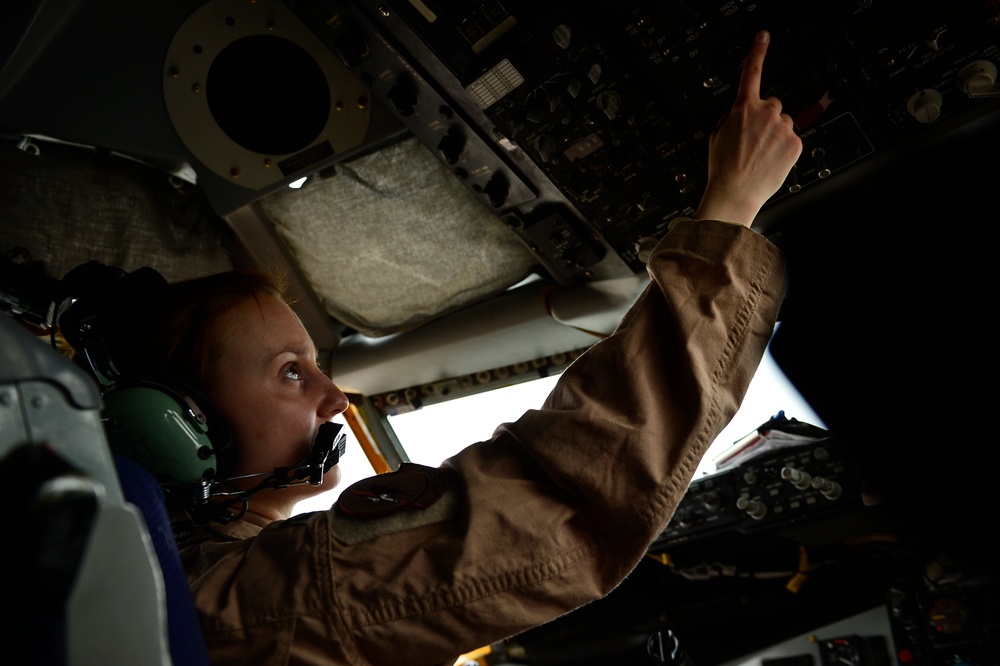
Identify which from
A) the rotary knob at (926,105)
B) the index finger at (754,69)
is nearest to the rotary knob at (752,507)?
the rotary knob at (926,105)

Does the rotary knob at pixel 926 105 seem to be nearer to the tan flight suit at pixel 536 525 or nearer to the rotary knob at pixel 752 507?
the tan flight suit at pixel 536 525

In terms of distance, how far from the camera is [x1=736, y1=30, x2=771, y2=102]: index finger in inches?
55.7

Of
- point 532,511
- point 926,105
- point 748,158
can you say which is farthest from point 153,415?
point 926,105

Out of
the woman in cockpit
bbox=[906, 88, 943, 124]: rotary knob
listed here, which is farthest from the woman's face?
bbox=[906, 88, 943, 124]: rotary knob

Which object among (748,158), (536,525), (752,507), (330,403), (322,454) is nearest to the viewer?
(536,525)

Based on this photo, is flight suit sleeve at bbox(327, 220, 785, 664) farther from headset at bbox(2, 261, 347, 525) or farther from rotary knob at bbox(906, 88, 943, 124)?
rotary knob at bbox(906, 88, 943, 124)

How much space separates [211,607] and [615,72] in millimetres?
1332

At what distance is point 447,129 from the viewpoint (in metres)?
1.98

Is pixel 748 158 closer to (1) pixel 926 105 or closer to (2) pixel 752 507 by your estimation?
(1) pixel 926 105

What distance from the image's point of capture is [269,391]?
1502 mm

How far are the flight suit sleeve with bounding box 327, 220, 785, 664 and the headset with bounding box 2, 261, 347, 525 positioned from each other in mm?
368

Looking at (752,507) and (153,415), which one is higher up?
(153,415)

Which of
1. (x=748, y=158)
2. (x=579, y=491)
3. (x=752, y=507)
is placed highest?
(x=748, y=158)

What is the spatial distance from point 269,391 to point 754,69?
111cm
